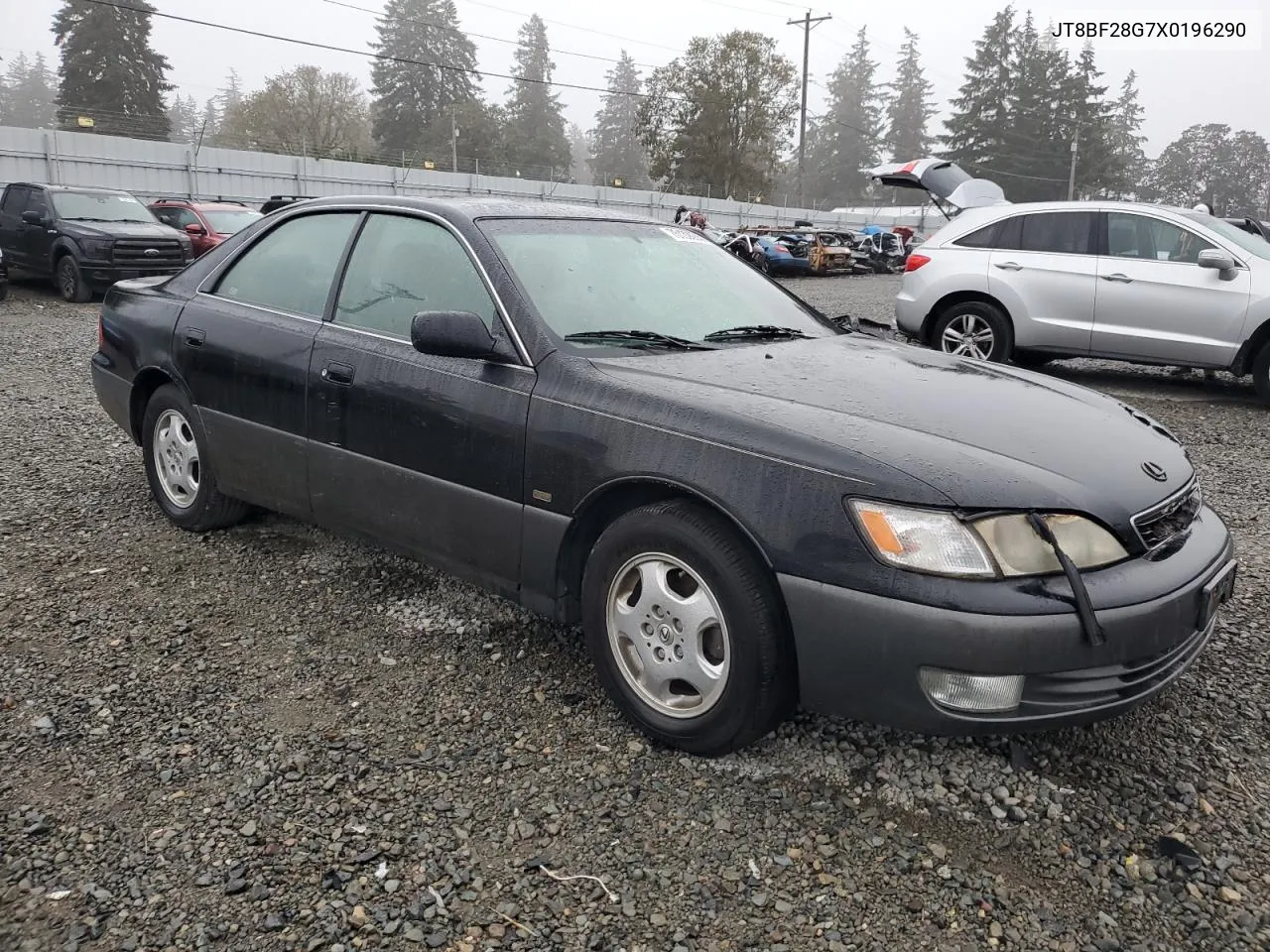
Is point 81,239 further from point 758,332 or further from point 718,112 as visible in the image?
point 718,112

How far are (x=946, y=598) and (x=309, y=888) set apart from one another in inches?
63.6

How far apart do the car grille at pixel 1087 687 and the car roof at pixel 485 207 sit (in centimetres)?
232

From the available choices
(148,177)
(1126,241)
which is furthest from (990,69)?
(1126,241)

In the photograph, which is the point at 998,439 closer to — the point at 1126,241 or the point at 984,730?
the point at 984,730

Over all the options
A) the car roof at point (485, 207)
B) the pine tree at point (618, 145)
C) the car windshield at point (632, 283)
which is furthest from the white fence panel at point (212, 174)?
the pine tree at point (618, 145)

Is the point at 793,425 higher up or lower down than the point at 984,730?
higher up

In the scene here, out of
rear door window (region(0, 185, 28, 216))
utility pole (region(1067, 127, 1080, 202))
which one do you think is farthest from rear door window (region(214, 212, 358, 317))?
utility pole (region(1067, 127, 1080, 202))

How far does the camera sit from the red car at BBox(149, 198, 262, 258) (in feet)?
50.3

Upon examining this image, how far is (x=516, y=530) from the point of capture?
2943 mm

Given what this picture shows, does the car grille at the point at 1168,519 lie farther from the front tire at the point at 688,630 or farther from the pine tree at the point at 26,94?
the pine tree at the point at 26,94

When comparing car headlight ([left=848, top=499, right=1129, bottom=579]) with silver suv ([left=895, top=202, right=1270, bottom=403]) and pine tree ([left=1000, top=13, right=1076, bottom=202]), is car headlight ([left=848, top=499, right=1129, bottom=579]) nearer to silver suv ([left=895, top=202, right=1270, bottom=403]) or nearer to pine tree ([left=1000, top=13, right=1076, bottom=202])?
silver suv ([left=895, top=202, right=1270, bottom=403])

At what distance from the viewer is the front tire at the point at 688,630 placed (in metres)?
2.42

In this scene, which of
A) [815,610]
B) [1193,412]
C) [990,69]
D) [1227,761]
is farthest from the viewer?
[990,69]

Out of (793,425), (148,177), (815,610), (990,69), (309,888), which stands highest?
(990,69)
